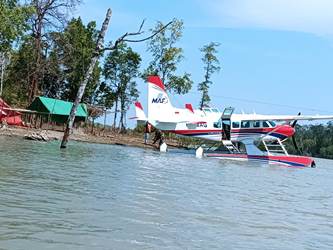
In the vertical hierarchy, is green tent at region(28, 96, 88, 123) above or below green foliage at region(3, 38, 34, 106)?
below

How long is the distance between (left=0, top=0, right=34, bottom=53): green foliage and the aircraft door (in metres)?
16.4

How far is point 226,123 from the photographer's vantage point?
114 ft

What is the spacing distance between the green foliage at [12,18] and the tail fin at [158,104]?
1630 centimetres

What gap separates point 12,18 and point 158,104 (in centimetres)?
1824

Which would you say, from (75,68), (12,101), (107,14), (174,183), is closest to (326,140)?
(75,68)

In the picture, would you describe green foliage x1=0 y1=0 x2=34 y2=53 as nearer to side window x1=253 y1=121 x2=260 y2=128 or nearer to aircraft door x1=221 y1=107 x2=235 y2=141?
aircraft door x1=221 y1=107 x2=235 y2=141

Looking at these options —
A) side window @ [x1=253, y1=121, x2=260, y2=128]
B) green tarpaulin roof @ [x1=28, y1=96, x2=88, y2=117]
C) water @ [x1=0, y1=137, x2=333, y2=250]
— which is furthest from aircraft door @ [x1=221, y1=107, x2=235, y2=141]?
water @ [x1=0, y1=137, x2=333, y2=250]

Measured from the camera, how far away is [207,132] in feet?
116

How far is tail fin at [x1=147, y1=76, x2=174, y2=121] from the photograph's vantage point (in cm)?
3709

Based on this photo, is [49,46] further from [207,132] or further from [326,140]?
[326,140]

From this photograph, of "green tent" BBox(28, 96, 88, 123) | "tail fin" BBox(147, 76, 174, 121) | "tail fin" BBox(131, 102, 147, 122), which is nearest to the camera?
"tail fin" BBox(147, 76, 174, 121)

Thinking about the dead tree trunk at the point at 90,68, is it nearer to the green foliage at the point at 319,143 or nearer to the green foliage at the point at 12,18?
the green foliage at the point at 12,18

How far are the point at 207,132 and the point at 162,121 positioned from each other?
335 cm

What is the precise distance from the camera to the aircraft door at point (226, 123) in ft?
114
